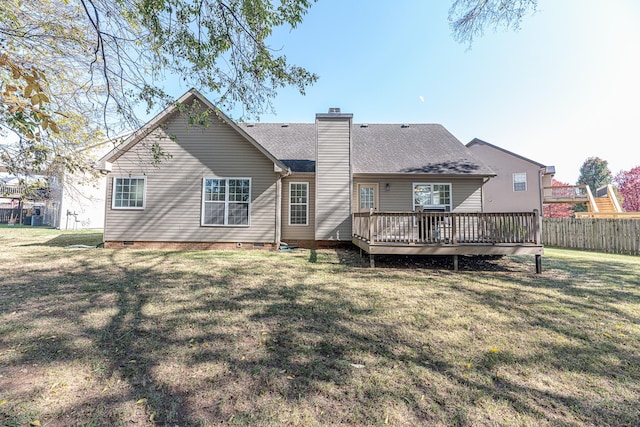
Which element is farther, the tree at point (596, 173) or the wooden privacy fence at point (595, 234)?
the tree at point (596, 173)

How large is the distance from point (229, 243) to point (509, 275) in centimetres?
861

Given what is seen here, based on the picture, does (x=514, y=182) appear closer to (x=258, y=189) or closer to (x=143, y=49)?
(x=258, y=189)

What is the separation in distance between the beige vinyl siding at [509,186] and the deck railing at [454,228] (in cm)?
1474

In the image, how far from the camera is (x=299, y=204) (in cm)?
1126

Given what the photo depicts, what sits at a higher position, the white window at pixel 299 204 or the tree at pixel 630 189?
the tree at pixel 630 189

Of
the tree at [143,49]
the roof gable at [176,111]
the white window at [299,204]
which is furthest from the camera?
the white window at [299,204]

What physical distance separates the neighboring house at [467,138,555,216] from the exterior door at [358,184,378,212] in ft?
40.5

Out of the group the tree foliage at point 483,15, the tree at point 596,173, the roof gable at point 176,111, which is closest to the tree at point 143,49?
the tree foliage at point 483,15

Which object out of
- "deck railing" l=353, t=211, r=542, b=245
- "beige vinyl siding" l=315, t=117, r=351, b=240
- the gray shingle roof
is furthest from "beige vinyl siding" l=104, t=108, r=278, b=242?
"deck railing" l=353, t=211, r=542, b=245

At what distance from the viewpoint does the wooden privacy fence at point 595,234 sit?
11.1 meters

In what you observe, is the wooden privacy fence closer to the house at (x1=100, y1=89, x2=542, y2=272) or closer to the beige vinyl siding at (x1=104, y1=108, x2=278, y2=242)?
the house at (x1=100, y1=89, x2=542, y2=272)

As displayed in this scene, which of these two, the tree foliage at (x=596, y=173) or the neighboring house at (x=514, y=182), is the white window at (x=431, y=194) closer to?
the neighboring house at (x=514, y=182)

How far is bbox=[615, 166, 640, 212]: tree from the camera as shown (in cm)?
3020

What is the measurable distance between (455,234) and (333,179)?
5080 mm
